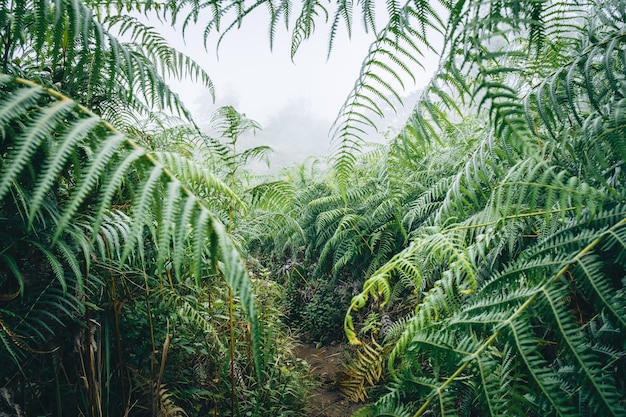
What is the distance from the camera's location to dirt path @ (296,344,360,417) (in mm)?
2016

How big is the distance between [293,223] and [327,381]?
1334 millimetres

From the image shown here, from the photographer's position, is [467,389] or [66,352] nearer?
[66,352]

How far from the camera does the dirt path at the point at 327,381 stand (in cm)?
202

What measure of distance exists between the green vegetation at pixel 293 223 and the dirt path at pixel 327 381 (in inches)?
4.9

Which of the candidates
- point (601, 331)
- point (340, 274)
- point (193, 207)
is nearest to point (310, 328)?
point (340, 274)

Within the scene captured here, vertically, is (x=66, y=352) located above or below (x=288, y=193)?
below

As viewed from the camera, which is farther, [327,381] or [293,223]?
[327,381]

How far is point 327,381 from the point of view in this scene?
2328 millimetres

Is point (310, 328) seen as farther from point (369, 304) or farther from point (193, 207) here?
point (193, 207)

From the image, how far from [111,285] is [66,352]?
0.27 metres

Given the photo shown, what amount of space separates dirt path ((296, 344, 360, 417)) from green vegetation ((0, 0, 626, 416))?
13 centimetres

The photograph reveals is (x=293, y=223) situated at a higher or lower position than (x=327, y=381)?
higher

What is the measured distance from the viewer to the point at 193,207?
0.54 meters

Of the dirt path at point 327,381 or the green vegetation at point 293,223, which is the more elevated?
the green vegetation at point 293,223
